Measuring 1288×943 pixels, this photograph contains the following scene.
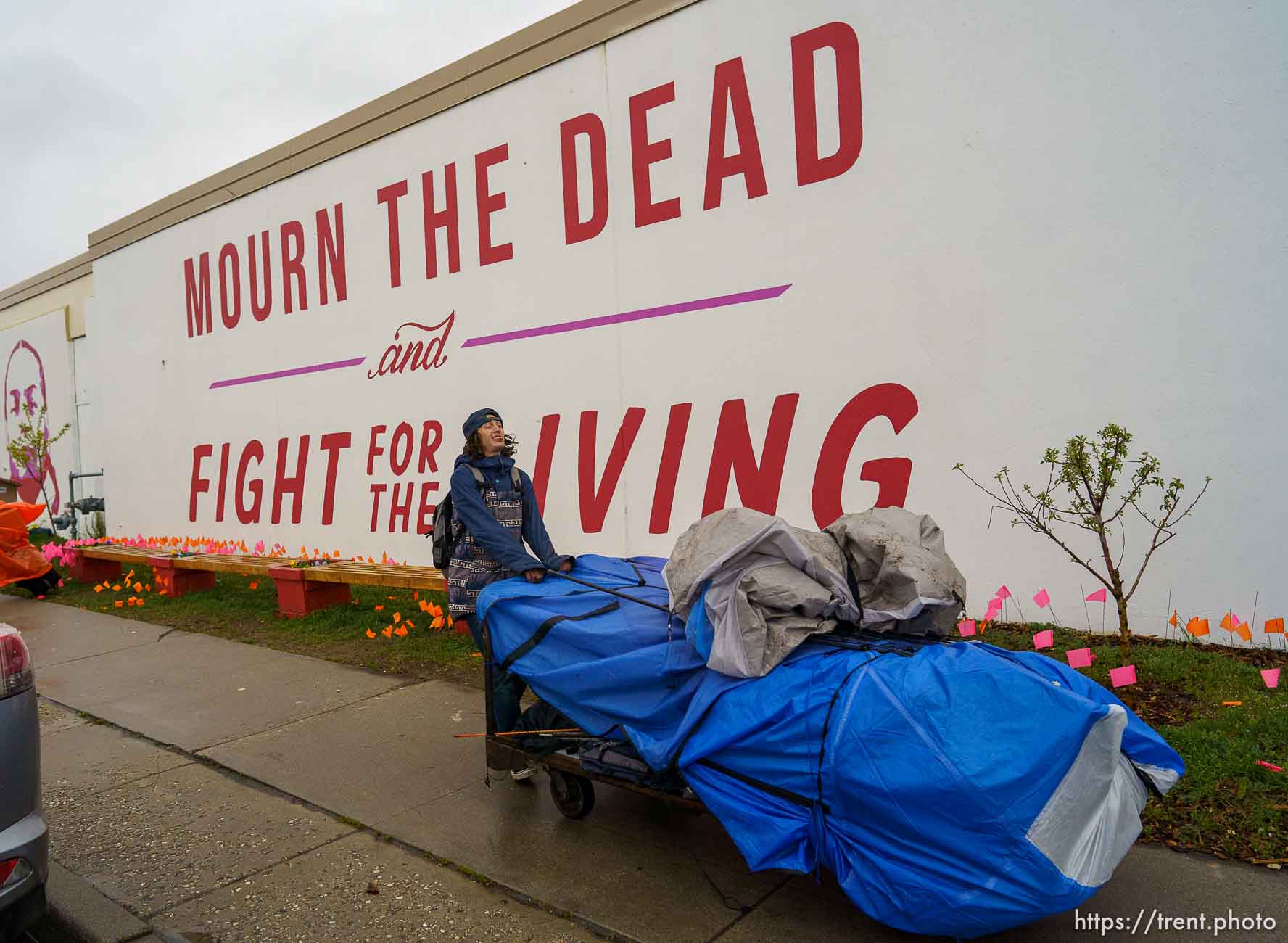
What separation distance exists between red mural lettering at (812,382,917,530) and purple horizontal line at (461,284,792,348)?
3.47 feet

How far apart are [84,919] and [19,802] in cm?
64

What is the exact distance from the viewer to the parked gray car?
10.0ft

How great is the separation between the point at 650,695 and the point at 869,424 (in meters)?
3.36

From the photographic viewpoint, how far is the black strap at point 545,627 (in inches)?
151

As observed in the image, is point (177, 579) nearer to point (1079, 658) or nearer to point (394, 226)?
point (394, 226)

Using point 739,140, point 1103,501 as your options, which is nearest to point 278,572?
point 739,140

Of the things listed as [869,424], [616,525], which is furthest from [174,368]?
[869,424]

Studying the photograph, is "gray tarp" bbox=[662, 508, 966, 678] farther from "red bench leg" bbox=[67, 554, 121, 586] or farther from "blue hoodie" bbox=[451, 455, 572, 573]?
"red bench leg" bbox=[67, 554, 121, 586]

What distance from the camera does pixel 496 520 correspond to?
4.68m

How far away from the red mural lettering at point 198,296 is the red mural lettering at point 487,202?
199 inches

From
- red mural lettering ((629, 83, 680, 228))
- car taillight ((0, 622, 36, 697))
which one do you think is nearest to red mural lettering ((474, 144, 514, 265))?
red mural lettering ((629, 83, 680, 228))

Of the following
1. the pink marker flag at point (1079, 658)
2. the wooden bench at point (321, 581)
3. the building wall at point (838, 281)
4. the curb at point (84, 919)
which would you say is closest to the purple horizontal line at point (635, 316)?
the building wall at point (838, 281)

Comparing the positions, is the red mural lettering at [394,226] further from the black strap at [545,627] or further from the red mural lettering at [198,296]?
the black strap at [545,627]

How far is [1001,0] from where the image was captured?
18.8ft
